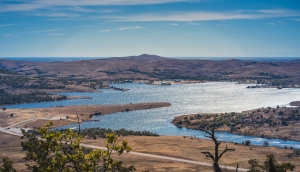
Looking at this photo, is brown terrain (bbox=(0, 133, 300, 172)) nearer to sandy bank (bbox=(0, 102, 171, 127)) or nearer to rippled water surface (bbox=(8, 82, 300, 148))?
rippled water surface (bbox=(8, 82, 300, 148))

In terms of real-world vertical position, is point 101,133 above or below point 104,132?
below

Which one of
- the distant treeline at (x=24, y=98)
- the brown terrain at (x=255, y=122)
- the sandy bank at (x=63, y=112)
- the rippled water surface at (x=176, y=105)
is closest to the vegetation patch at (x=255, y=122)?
the brown terrain at (x=255, y=122)

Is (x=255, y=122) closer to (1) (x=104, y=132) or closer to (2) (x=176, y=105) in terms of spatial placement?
(2) (x=176, y=105)

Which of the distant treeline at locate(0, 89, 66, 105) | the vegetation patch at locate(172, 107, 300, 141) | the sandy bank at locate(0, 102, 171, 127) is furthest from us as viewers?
the distant treeline at locate(0, 89, 66, 105)

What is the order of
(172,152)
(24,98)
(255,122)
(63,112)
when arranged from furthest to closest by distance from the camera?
1. (24,98)
2. (63,112)
3. (255,122)
4. (172,152)

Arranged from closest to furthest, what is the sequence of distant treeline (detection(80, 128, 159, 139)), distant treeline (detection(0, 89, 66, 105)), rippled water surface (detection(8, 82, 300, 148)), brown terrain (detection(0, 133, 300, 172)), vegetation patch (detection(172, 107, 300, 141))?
1. brown terrain (detection(0, 133, 300, 172))
2. distant treeline (detection(80, 128, 159, 139))
3. vegetation patch (detection(172, 107, 300, 141))
4. rippled water surface (detection(8, 82, 300, 148))
5. distant treeline (detection(0, 89, 66, 105))

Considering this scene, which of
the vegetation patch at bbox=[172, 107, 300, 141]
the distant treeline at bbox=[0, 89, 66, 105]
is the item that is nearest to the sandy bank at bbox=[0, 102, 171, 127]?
the vegetation patch at bbox=[172, 107, 300, 141]

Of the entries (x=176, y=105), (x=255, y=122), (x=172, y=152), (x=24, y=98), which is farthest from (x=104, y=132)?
(x=24, y=98)

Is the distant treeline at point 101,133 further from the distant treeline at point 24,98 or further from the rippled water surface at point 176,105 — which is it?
the distant treeline at point 24,98

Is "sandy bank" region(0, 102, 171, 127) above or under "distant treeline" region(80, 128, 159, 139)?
above
